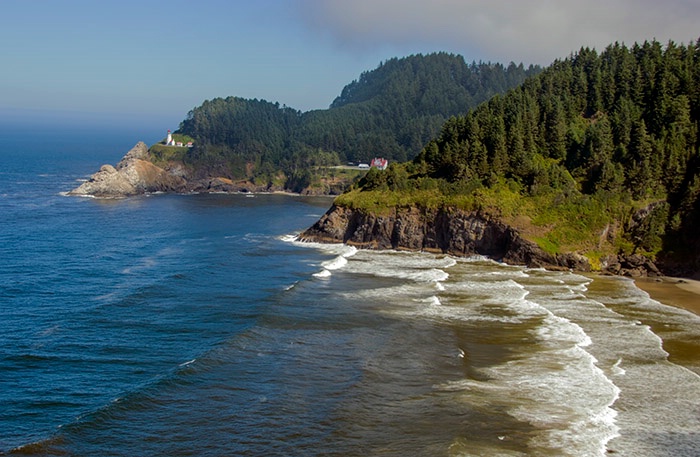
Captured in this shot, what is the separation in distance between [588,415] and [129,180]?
13925 cm

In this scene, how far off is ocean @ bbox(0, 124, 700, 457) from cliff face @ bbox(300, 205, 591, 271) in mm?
2936

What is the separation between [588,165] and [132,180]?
355 ft

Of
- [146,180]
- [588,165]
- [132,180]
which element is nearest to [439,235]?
[588,165]

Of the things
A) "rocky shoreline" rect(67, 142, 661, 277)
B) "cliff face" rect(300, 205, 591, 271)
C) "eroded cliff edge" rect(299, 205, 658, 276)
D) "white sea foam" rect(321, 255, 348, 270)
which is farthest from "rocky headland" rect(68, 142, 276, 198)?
"white sea foam" rect(321, 255, 348, 270)

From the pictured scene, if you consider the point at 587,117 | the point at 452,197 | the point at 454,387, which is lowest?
the point at 454,387

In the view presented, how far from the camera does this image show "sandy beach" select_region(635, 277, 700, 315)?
60000 millimetres

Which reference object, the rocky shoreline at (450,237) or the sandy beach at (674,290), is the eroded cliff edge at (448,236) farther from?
the sandy beach at (674,290)

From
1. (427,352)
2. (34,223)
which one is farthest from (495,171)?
(34,223)

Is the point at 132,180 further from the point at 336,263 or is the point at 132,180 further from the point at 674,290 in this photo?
the point at 674,290

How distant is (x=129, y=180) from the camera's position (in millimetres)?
157250

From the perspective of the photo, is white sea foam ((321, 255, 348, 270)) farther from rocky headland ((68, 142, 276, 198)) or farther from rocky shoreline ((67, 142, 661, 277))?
rocky headland ((68, 142, 276, 198))

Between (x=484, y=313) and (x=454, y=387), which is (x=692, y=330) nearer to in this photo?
(x=484, y=313)

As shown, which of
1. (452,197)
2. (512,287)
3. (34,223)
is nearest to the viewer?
(512,287)

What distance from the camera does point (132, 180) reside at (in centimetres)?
15825
